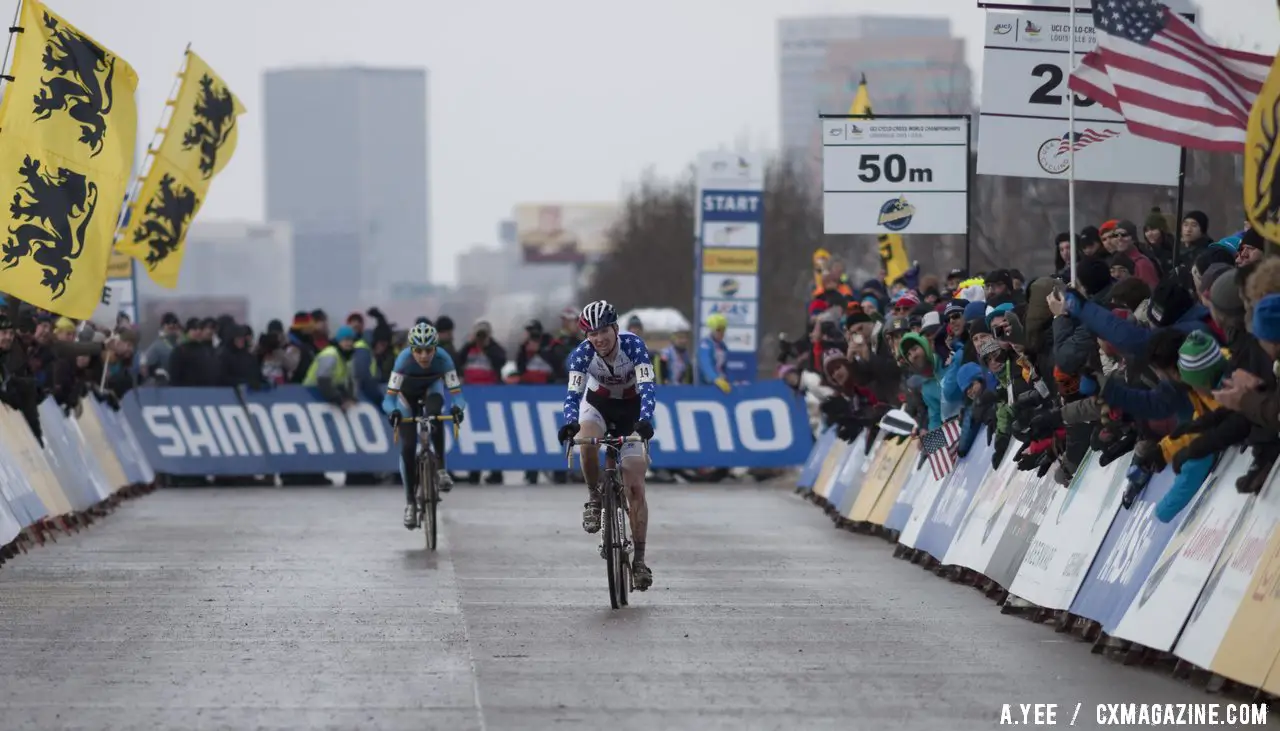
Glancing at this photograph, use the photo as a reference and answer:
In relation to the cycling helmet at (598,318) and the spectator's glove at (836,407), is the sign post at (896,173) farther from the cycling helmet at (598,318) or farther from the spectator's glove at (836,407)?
the cycling helmet at (598,318)

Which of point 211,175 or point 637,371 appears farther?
point 211,175

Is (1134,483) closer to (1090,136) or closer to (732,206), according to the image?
(1090,136)

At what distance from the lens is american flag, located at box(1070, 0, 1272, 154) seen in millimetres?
12969

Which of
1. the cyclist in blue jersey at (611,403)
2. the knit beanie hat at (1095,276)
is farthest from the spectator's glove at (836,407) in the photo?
the knit beanie hat at (1095,276)

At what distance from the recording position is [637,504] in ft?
48.2

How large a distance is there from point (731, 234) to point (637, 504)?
25178 mm

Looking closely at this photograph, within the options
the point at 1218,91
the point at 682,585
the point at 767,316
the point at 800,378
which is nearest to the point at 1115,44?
the point at 1218,91

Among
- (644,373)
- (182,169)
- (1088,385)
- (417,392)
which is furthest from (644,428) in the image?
(182,169)

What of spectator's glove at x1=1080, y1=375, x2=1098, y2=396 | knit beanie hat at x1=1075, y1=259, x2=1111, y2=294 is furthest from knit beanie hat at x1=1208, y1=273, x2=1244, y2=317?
knit beanie hat at x1=1075, y1=259, x2=1111, y2=294

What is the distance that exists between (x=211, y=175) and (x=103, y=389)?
12.6 feet

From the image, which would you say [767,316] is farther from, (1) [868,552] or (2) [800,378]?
(1) [868,552]

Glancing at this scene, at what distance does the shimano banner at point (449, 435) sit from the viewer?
31.0 metres

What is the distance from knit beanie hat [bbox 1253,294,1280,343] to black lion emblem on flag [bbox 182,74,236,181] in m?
18.0

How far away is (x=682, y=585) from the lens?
1605cm
